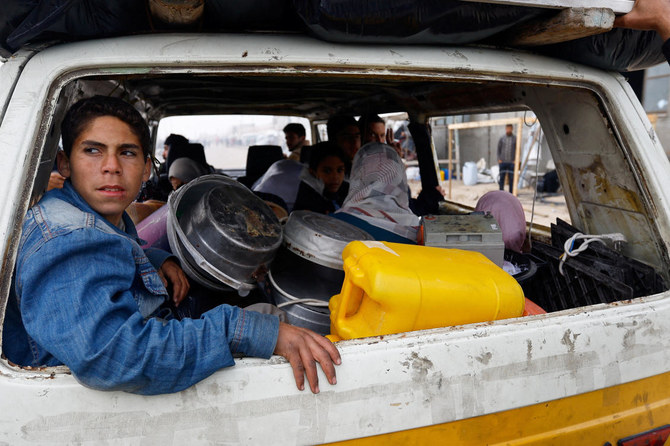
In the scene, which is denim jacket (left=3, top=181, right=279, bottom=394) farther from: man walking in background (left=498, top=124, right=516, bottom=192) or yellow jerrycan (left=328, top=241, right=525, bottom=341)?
man walking in background (left=498, top=124, right=516, bottom=192)

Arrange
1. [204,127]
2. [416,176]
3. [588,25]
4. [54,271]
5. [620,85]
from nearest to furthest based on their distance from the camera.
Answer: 1. [54,271]
2. [588,25]
3. [620,85]
4. [204,127]
5. [416,176]

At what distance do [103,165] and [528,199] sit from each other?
13.9m

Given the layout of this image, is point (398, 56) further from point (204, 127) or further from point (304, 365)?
point (204, 127)

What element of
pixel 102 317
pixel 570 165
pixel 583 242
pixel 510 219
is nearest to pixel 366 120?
pixel 510 219

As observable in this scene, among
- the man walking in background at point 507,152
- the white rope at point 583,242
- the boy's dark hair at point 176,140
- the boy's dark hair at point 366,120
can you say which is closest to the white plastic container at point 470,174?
the man walking in background at point 507,152

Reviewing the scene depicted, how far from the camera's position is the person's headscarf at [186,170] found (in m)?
4.13

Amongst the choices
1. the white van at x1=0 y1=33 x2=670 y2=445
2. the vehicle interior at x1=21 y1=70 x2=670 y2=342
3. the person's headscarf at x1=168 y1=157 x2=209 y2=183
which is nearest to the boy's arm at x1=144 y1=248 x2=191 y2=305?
the vehicle interior at x1=21 y1=70 x2=670 y2=342

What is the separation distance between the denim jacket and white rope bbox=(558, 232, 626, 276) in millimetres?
1434

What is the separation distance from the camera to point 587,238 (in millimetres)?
1984

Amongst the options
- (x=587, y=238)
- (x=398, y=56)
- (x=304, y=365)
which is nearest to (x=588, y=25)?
(x=398, y=56)

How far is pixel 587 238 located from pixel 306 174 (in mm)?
2318

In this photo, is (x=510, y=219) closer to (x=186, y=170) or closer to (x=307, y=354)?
(x=307, y=354)

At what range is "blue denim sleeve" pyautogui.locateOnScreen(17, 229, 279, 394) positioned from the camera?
964 mm

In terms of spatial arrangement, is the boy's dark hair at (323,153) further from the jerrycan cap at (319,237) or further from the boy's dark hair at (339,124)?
the jerrycan cap at (319,237)
